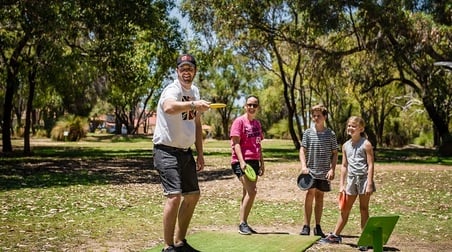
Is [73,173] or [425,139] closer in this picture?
[73,173]

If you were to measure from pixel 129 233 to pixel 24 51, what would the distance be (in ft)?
77.2

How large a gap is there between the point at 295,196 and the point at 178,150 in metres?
7.41

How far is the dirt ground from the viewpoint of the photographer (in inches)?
297

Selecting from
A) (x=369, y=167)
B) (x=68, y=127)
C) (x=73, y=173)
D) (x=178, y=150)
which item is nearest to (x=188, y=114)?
(x=178, y=150)

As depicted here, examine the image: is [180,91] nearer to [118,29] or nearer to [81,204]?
[81,204]

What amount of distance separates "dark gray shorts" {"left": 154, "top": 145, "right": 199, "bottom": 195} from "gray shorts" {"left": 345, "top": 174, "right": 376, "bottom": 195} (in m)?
2.23

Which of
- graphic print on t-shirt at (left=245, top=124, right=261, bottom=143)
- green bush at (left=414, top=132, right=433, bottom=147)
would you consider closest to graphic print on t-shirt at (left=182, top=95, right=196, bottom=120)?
graphic print on t-shirt at (left=245, top=124, right=261, bottom=143)

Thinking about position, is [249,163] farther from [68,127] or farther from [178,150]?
[68,127]

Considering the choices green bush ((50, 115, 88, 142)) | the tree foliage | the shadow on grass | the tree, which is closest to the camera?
the shadow on grass

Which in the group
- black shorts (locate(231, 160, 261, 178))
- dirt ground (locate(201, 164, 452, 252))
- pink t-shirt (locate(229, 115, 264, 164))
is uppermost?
pink t-shirt (locate(229, 115, 264, 164))

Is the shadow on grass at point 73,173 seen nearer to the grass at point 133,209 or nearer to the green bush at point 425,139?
the grass at point 133,209

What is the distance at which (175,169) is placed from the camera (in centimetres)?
649

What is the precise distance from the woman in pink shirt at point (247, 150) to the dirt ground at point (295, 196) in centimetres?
62

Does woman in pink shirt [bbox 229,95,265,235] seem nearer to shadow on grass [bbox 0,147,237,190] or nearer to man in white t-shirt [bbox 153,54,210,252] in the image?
man in white t-shirt [bbox 153,54,210,252]
